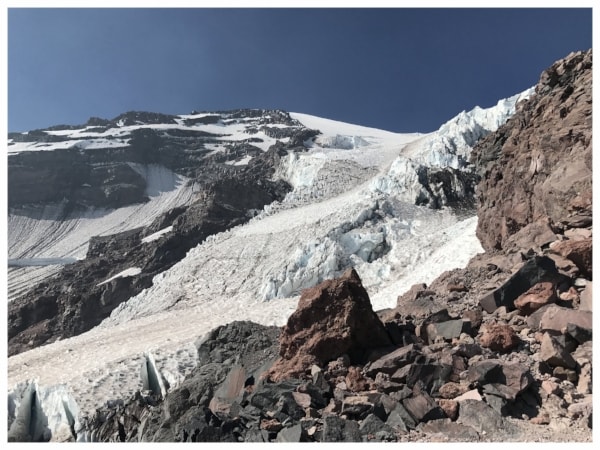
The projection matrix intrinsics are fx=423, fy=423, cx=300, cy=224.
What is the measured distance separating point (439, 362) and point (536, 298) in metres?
1.75

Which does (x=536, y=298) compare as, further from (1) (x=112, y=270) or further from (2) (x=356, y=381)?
(1) (x=112, y=270)

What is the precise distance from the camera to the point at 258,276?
21391 mm

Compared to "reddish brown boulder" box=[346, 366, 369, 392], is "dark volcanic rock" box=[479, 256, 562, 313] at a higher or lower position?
higher

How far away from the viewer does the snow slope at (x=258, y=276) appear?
11617 mm

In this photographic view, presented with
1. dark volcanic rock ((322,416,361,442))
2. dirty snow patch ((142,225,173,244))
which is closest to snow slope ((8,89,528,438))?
dark volcanic rock ((322,416,361,442))

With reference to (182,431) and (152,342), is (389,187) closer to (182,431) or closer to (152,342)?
(152,342)

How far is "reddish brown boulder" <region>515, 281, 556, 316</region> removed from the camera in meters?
5.45

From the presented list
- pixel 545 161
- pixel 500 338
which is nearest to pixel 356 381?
pixel 500 338

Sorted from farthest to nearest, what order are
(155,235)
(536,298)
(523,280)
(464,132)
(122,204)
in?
(122,204), (155,235), (464,132), (523,280), (536,298)

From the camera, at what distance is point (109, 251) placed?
42750 mm

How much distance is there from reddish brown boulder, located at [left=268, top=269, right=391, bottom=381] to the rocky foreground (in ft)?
0.05

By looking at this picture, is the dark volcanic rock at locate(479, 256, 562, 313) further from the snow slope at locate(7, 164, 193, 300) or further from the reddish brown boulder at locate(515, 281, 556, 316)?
the snow slope at locate(7, 164, 193, 300)

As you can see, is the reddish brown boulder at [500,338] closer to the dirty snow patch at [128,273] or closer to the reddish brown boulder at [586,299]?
the reddish brown boulder at [586,299]

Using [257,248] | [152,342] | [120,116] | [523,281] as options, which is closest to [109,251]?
[257,248]
